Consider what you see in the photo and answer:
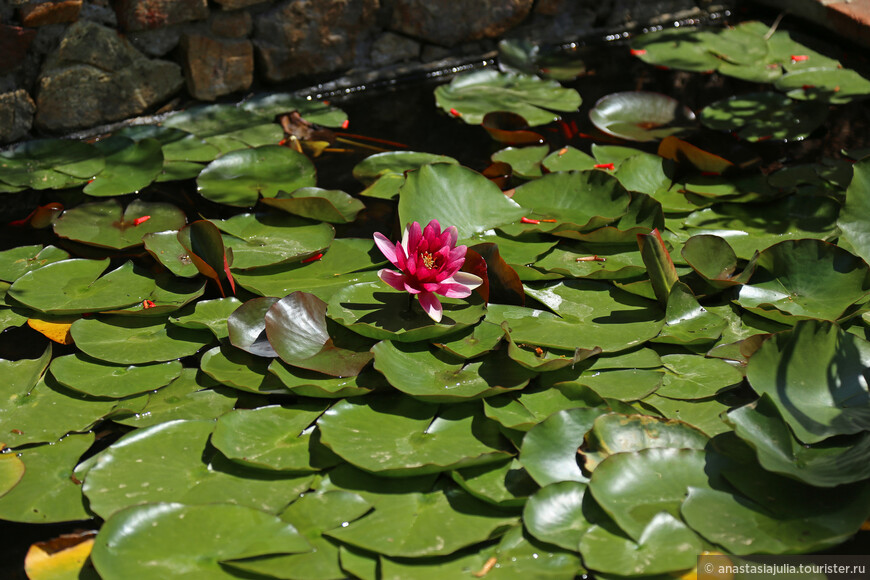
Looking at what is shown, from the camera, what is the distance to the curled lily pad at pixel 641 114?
120 inches

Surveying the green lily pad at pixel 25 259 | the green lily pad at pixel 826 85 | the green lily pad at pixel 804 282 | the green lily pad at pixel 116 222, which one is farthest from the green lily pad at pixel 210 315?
the green lily pad at pixel 826 85

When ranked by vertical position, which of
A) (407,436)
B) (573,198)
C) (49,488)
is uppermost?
(573,198)

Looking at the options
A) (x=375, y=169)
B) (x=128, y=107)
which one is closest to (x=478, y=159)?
(x=375, y=169)

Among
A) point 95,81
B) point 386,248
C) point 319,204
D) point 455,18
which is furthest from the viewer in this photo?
point 455,18

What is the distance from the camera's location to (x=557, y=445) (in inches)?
62.2

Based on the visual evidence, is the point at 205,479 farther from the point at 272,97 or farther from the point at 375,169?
the point at 272,97

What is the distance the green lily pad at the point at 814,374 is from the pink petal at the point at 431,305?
72 cm

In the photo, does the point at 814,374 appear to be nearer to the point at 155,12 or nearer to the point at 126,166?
the point at 126,166

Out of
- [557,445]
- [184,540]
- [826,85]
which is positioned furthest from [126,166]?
[826,85]

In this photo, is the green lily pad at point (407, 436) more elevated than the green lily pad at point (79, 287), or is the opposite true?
the green lily pad at point (407, 436)

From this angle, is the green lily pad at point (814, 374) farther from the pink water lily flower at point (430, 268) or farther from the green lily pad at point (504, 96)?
the green lily pad at point (504, 96)

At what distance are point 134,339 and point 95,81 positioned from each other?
1647 millimetres

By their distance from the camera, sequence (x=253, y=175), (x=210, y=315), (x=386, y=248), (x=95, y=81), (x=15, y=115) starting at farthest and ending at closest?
(x=95, y=81) < (x=15, y=115) < (x=253, y=175) < (x=210, y=315) < (x=386, y=248)

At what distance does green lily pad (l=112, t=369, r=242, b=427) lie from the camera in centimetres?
176
